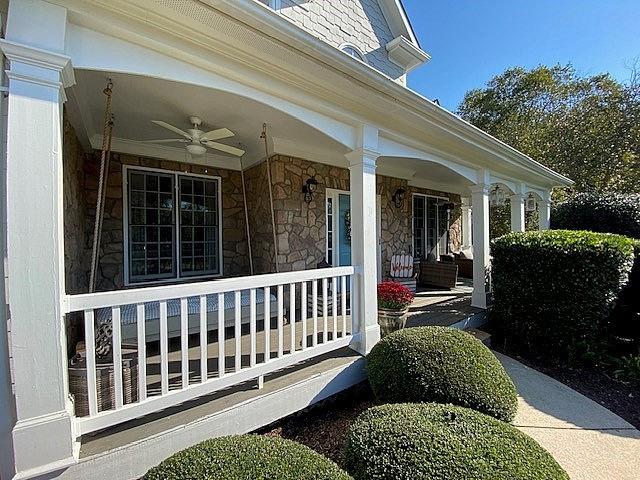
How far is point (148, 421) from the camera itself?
7.14ft

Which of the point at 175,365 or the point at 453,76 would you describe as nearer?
the point at 175,365

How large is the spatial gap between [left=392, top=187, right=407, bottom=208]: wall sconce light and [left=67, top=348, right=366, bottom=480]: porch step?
4.50m

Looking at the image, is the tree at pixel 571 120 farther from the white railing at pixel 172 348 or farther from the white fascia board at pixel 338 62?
the white railing at pixel 172 348

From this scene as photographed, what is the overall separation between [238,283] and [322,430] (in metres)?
1.58

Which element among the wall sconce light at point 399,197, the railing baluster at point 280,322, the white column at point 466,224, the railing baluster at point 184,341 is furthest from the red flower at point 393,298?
the white column at point 466,224

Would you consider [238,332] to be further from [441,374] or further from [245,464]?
[441,374]

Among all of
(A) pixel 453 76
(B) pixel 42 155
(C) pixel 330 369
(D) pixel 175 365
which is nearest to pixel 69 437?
(D) pixel 175 365

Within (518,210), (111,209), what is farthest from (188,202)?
(518,210)

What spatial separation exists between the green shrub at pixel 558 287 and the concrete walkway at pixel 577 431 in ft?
2.74

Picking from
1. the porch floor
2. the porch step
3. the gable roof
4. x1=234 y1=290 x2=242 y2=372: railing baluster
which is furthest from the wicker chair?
x1=234 y1=290 x2=242 y2=372: railing baluster

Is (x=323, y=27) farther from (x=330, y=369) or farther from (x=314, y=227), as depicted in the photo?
(x=330, y=369)

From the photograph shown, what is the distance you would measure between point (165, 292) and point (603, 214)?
10.5m

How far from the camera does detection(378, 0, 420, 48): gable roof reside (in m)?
6.90

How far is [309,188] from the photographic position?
5.29 meters
